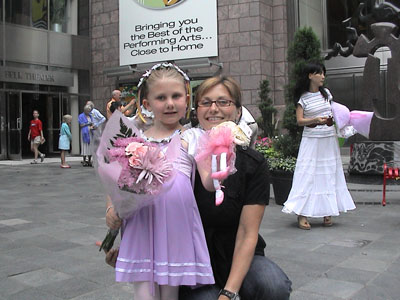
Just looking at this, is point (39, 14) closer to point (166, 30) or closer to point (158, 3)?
point (158, 3)

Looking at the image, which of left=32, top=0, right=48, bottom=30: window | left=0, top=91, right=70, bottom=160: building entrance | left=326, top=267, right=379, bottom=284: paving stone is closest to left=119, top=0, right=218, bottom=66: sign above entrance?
left=32, top=0, right=48, bottom=30: window

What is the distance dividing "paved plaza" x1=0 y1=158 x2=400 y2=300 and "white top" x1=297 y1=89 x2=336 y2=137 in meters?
1.13

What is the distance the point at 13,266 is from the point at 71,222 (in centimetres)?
189

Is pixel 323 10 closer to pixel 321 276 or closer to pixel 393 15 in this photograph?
pixel 393 15

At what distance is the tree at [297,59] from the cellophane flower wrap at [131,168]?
16.0 ft

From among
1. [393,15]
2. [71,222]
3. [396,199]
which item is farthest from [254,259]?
[393,15]

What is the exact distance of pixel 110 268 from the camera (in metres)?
3.91

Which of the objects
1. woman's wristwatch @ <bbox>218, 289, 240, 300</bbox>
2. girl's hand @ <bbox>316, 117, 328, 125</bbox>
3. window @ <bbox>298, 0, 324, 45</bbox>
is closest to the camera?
woman's wristwatch @ <bbox>218, 289, 240, 300</bbox>

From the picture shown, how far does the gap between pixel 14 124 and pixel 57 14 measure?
16.1ft

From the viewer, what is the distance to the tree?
654 cm

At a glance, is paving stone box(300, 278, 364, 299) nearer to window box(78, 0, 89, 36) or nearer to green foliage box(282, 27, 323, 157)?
green foliage box(282, 27, 323, 157)

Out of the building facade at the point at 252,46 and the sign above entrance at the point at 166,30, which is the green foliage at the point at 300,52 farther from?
the sign above entrance at the point at 166,30

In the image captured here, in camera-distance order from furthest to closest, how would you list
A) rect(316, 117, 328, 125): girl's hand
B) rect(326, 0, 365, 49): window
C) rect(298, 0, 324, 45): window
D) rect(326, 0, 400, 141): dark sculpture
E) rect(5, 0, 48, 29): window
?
rect(326, 0, 365, 49): window, rect(298, 0, 324, 45): window, rect(5, 0, 48, 29): window, rect(326, 0, 400, 141): dark sculpture, rect(316, 117, 328, 125): girl's hand

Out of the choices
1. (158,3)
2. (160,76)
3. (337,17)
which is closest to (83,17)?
(158,3)
